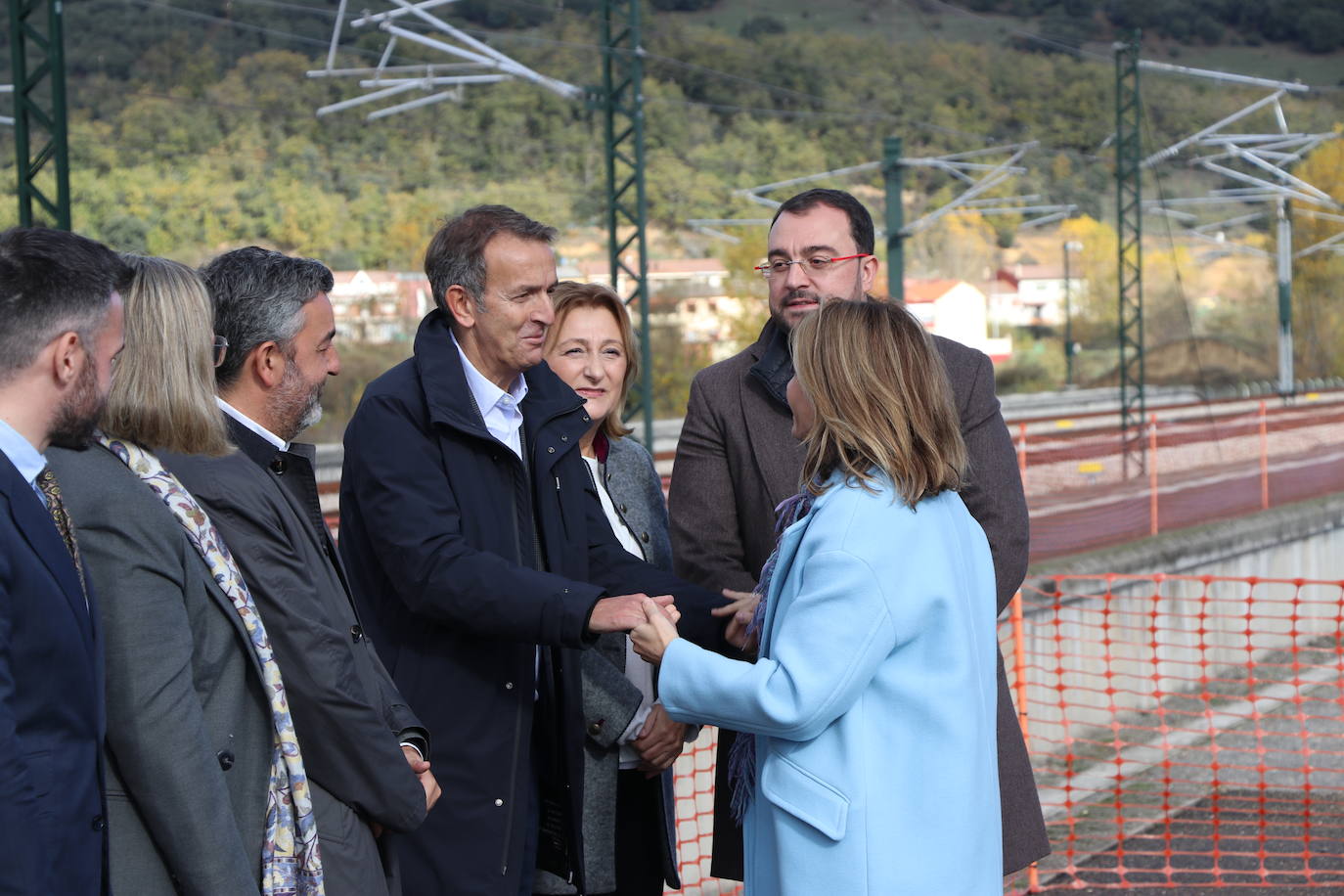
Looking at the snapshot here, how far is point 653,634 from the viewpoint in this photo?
2840 mm

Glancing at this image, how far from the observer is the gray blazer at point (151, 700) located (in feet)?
7.33

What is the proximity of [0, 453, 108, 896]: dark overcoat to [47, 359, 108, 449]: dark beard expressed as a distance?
0.35 feet

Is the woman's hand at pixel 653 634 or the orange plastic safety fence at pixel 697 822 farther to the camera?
the orange plastic safety fence at pixel 697 822

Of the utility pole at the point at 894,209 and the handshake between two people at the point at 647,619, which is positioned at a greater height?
the utility pole at the point at 894,209

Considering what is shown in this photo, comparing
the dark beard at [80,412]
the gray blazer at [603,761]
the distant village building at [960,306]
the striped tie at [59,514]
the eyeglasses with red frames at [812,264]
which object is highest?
→ the distant village building at [960,306]

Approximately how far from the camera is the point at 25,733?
2.00m

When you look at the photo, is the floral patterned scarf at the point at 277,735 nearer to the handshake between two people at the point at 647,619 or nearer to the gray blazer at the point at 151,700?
the gray blazer at the point at 151,700

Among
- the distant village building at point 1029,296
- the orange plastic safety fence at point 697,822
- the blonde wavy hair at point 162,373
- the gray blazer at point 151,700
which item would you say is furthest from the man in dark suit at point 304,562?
the distant village building at point 1029,296

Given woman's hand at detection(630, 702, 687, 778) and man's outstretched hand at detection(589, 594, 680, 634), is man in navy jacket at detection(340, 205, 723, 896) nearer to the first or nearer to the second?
man's outstretched hand at detection(589, 594, 680, 634)

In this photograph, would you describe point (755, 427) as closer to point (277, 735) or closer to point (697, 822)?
point (277, 735)

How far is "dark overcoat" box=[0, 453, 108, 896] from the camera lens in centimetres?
195

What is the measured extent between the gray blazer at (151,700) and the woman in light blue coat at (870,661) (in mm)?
829

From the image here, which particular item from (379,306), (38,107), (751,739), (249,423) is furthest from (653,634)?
(379,306)

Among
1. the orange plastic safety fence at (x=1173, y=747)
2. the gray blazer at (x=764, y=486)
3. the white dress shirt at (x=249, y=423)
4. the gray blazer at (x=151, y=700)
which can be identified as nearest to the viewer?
the gray blazer at (x=151, y=700)
